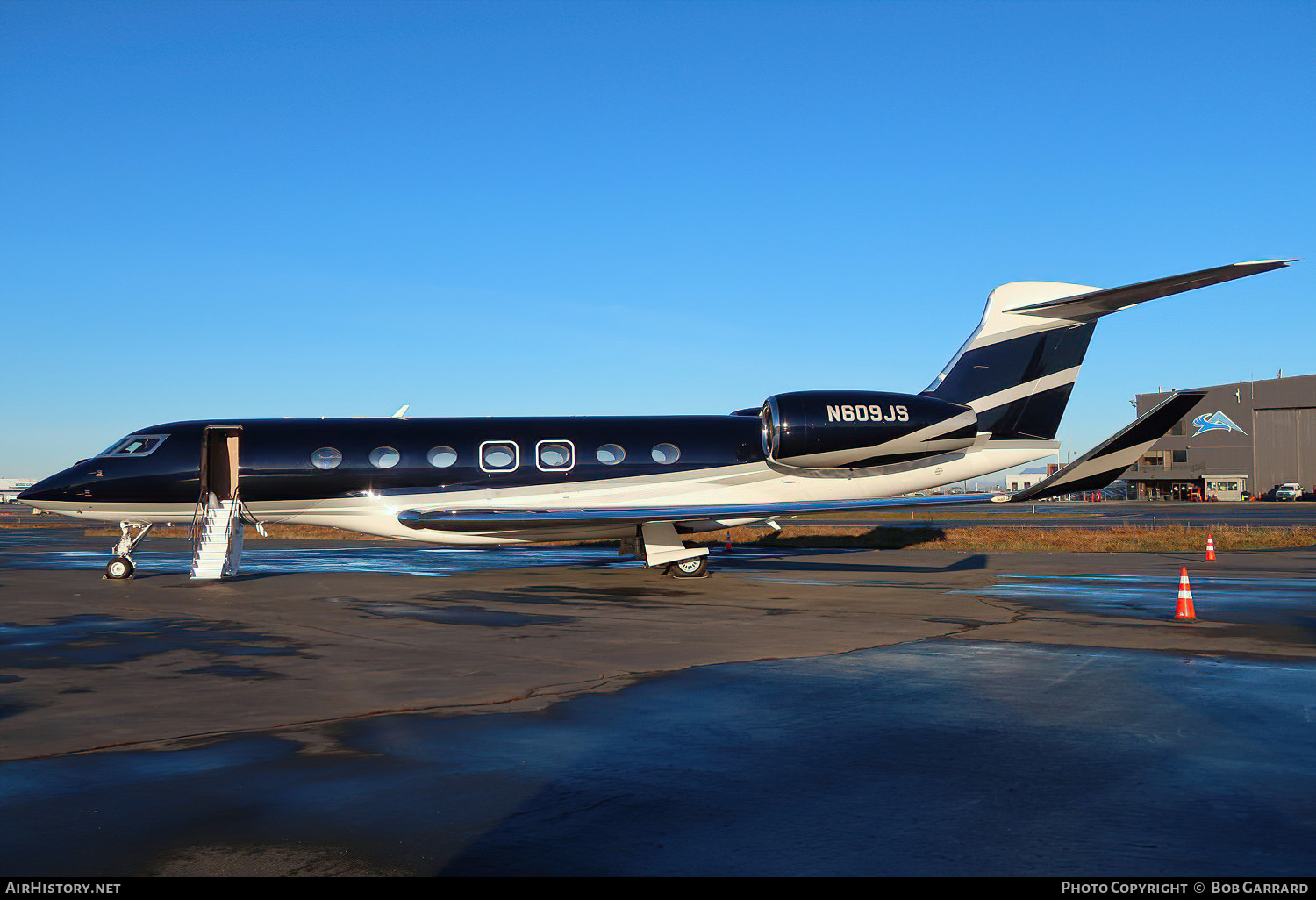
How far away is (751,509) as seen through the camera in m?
17.2

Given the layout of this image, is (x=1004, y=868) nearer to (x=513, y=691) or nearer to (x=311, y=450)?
(x=513, y=691)

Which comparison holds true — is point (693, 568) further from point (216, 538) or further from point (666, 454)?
point (216, 538)

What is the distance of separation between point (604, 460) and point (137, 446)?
9.25m

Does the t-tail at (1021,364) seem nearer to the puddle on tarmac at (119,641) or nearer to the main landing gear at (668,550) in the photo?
the main landing gear at (668,550)

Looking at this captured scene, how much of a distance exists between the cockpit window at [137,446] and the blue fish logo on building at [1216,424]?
91782 mm

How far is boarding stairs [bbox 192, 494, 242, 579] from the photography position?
1795 cm

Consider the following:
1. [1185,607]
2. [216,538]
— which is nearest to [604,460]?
[216,538]

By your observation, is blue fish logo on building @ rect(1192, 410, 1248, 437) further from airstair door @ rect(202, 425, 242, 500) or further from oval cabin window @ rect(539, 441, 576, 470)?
airstair door @ rect(202, 425, 242, 500)

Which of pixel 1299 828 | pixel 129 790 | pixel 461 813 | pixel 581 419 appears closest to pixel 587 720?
pixel 461 813

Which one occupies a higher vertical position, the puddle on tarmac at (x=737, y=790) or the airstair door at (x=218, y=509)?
the airstair door at (x=218, y=509)

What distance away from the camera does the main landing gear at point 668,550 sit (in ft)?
60.0

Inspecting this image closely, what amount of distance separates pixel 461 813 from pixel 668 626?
24.0 feet

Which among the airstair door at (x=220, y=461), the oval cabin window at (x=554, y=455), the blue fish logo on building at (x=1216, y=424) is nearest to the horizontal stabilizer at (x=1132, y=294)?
the oval cabin window at (x=554, y=455)

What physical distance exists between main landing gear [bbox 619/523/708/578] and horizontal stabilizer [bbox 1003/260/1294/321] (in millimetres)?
7708
